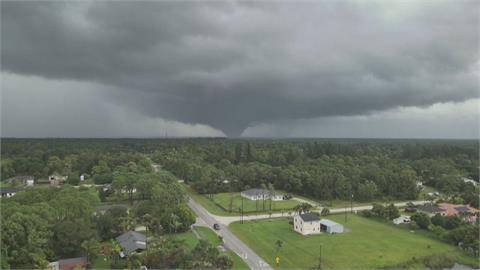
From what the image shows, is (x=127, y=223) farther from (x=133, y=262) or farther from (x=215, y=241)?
(x=133, y=262)

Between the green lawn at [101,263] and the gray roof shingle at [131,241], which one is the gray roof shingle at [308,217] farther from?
→ the green lawn at [101,263]

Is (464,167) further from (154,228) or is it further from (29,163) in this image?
(29,163)

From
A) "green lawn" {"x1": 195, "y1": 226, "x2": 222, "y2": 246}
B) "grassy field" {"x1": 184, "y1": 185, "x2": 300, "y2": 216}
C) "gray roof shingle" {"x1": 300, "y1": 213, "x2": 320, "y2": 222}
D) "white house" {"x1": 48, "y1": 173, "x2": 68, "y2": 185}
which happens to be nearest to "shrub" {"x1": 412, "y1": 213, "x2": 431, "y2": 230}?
"gray roof shingle" {"x1": 300, "y1": 213, "x2": 320, "y2": 222}

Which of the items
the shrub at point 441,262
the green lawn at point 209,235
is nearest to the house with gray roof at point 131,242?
the green lawn at point 209,235

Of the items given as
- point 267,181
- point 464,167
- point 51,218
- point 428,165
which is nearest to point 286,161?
point 267,181

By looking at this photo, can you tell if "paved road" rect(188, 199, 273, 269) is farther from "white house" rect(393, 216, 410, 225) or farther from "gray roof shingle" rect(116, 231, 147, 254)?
"white house" rect(393, 216, 410, 225)

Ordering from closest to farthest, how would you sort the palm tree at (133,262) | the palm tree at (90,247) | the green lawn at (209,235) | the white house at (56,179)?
the palm tree at (133,262)
the palm tree at (90,247)
the green lawn at (209,235)
the white house at (56,179)

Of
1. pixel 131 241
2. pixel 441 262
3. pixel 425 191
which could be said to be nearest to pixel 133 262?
pixel 131 241
